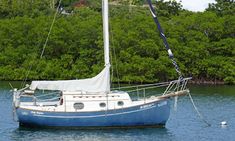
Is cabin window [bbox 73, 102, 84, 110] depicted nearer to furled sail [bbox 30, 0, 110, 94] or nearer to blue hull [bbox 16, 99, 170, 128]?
blue hull [bbox 16, 99, 170, 128]

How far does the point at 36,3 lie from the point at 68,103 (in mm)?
78991

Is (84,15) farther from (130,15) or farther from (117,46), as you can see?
(117,46)

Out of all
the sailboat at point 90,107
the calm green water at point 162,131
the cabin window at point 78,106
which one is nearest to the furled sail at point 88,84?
the sailboat at point 90,107

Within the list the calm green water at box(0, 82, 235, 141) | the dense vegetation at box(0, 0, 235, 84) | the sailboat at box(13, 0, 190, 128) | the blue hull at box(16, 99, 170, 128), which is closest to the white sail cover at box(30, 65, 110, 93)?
the sailboat at box(13, 0, 190, 128)

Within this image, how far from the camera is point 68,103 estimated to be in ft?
146

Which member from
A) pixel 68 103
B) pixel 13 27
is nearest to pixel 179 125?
pixel 68 103

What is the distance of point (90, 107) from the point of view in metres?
44.7

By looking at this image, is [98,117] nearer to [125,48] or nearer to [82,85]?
[82,85]

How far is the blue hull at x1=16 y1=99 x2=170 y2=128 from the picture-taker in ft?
146

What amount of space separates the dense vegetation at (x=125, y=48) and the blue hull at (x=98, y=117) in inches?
1811

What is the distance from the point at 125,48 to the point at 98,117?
54165mm

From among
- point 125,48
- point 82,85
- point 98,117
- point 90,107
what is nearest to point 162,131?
point 98,117

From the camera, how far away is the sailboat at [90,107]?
146ft

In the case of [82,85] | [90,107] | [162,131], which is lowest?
[162,131]
